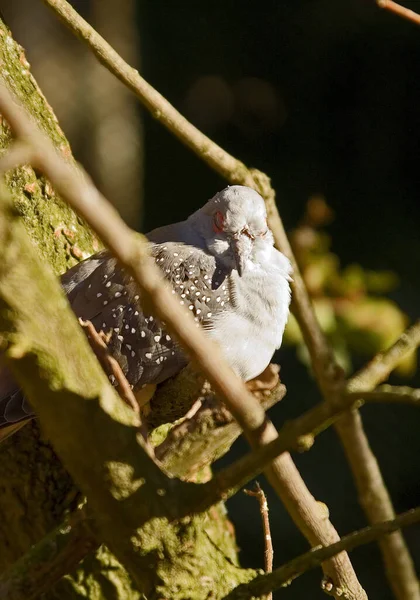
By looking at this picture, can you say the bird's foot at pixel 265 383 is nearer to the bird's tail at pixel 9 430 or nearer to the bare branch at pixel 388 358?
the bird's tail at pixel 9 430

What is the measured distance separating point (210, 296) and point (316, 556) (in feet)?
4.67

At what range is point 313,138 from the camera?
19.2 ft

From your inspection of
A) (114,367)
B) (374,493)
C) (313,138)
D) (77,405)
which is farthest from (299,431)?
(313,138)

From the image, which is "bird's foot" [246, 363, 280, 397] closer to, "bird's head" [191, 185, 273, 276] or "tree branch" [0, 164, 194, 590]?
"bird's head" [191, 185, 273, 276]

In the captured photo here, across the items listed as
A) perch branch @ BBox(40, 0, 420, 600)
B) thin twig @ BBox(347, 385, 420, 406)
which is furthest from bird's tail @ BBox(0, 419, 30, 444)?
thin twig @ BBox(347, 385, 420, 406)

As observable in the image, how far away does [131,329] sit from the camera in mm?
2721

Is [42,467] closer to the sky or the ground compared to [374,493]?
closer to the sky

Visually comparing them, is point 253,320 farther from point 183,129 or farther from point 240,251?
point 183,129

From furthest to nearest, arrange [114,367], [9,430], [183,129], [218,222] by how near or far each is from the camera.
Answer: [218,222], [9,430], [183,129], [114,367]

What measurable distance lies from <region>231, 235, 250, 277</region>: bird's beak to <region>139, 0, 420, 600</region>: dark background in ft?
8.56

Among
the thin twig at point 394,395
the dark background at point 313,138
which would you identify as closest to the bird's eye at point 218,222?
the thin twig at point 394,395

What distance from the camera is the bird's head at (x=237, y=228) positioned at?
9.06 ft

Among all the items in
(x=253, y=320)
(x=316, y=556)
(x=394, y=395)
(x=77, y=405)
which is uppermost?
(x=253, y=320)

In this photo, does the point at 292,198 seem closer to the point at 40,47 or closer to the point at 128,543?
the point at 40,47
